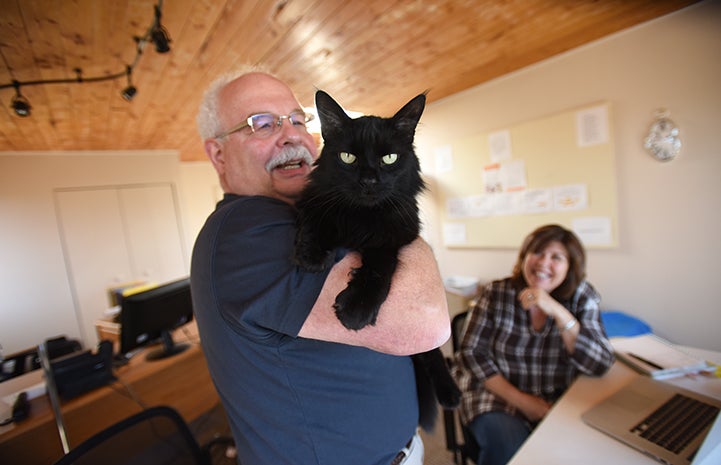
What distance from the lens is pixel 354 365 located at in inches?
30.5

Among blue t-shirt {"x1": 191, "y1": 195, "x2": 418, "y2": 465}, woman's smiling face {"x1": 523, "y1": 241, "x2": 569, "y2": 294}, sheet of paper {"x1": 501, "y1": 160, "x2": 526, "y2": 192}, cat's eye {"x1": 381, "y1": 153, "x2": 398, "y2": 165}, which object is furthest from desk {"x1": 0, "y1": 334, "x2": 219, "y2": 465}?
sheet of paper {"x1": 501, "y1": 160, "x2": 526, "y2": 192}

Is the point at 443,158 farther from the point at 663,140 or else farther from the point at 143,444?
A: the point at 663,140

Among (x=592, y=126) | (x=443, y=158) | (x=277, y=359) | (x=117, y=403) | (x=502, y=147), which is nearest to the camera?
(x=277, y=359)

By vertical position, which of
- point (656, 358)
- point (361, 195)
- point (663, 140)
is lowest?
point (656, 358)

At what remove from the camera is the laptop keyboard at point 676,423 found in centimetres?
98

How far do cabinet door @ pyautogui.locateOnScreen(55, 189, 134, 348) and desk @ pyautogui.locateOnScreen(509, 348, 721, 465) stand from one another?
394 centimetres

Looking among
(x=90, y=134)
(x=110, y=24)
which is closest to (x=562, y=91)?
(x=110, y=24)

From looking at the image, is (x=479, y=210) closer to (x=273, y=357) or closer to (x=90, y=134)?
(x=273, y=357)

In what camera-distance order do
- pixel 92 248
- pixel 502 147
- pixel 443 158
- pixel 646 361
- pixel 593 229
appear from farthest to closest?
pixel 92 248, pixel 502 147, pixel 593 229, pixel 646 361, pixel 443 158

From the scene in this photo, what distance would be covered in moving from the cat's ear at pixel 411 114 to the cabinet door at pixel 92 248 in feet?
12.6

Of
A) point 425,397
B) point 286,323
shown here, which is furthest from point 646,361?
point 286,323

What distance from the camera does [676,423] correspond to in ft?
3.49

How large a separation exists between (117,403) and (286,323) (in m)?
2.22

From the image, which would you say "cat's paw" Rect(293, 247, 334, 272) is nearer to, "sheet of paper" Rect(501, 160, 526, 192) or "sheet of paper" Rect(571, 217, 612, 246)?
"sheet of paper" Rect(501, 160, 526, 192)
